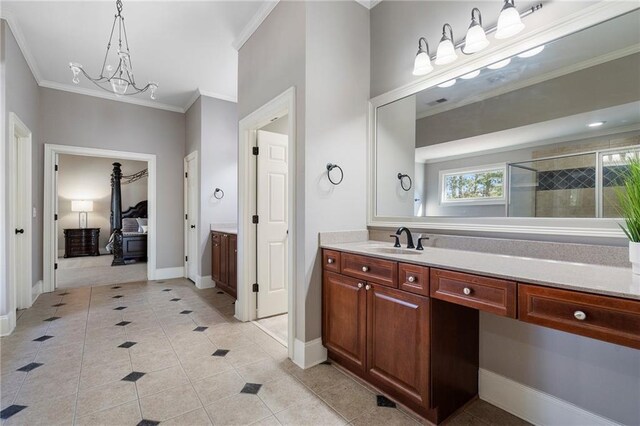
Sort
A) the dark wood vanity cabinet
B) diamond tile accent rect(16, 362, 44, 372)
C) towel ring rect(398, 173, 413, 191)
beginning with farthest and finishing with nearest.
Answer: the dark wood vanity cabinet < towel ring rect(398, 173, 413, 191) < diamond tile accent rect(16, 362, 44, 372)

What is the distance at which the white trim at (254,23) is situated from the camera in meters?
2.65

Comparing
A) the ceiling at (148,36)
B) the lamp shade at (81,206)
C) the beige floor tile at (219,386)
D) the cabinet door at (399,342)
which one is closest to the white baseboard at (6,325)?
the beige floor tile at (219,386)

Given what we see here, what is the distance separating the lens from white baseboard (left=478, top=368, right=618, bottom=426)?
1466mm

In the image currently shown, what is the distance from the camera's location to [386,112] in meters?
2.50

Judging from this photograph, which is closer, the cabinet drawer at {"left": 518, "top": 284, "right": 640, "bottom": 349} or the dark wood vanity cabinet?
the cabinet drawer at {"left": 518, "top": 284, "right": 640, "bottom": 349}

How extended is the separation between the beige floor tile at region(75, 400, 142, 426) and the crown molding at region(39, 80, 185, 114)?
180 inches

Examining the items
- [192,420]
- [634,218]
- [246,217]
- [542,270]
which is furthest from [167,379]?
[634,218]

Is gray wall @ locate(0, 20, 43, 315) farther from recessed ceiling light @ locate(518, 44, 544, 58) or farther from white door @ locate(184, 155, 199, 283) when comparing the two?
recessed ceiling light @ locate(518, 44, 544, 58)

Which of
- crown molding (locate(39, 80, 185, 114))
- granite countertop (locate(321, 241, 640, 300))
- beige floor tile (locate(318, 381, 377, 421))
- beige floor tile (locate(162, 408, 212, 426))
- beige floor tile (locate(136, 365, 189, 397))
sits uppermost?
crown molding (locate(39, 80, 185, 114))

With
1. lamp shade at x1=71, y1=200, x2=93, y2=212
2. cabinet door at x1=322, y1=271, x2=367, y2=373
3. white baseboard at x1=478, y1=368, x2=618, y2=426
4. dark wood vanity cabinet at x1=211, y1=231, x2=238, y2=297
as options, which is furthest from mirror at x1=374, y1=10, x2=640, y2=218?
lamp shade at x1=71, y1=200, x2=93, y2=212

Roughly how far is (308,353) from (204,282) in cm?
274

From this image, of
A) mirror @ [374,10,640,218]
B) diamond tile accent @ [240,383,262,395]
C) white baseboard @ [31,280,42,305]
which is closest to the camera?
mirror @ [374,10,640,218]

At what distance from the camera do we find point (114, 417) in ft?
5.49

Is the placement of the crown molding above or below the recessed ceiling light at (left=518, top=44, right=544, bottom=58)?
above
